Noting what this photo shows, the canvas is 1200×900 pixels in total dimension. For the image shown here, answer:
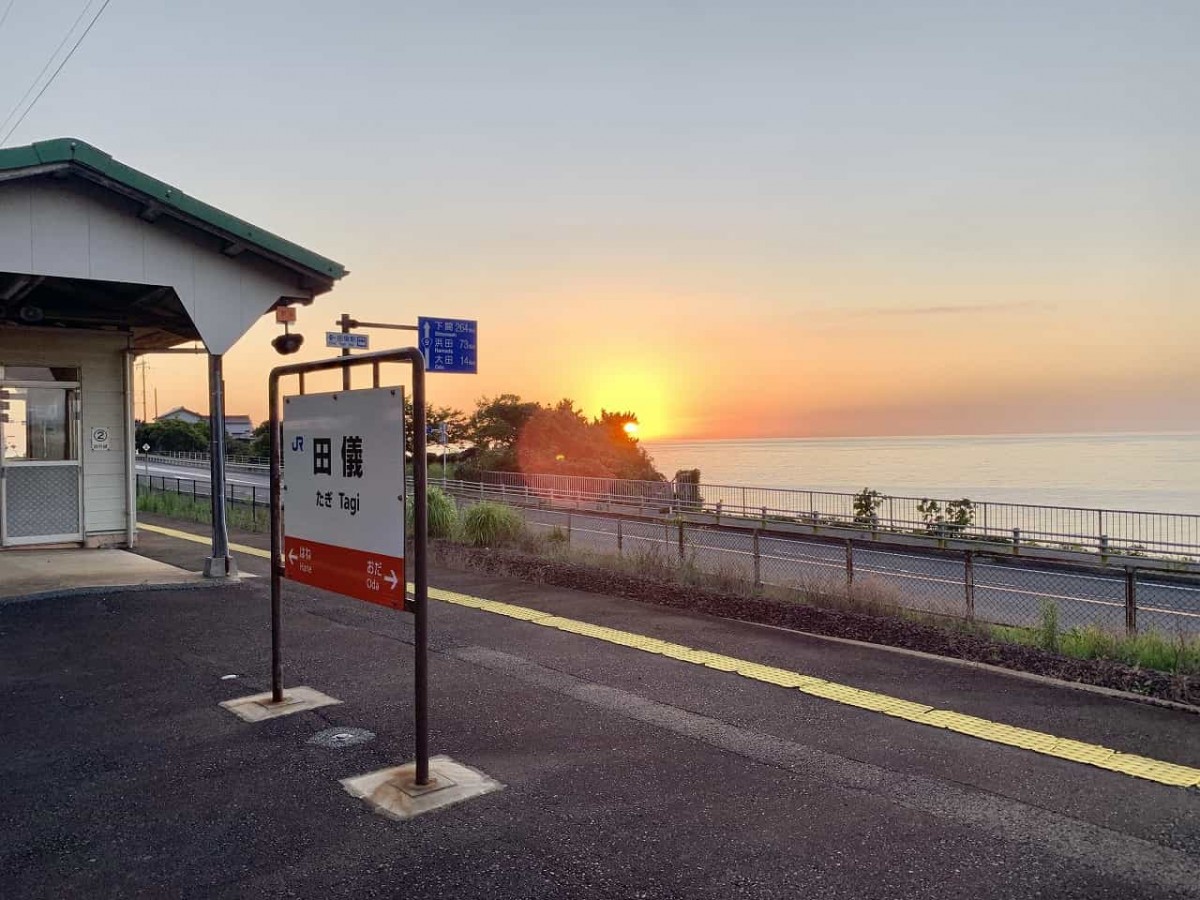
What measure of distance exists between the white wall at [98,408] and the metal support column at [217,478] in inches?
153

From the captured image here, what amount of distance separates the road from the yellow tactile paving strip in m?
3.06

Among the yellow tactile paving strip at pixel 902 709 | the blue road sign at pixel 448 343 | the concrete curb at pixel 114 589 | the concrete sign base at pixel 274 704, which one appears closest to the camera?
the yellow tactile paving strip at pixel 902 709

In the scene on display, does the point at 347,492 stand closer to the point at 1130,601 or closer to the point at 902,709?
the point at 902,709

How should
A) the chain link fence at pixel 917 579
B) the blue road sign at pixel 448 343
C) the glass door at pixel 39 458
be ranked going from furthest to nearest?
the blue road sign at pixel 448 343 < the glass door at pixel 39 458 < the chain link fence at pixel 917 579

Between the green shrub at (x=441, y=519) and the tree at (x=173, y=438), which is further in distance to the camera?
the tree at (x=173, y=438)

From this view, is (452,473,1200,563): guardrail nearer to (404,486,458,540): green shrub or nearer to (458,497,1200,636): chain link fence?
(458,497,1200,636): chain link fence

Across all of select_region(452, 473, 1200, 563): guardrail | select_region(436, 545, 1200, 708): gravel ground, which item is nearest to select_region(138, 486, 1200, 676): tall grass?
select_region(436, 545, 1200, 708): gravel ground

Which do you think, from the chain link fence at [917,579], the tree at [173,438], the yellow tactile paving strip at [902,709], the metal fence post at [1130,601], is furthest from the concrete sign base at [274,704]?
the tree at [173,438]

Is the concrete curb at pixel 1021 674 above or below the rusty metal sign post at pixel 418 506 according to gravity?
below

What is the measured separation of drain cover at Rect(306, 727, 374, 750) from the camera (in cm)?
517

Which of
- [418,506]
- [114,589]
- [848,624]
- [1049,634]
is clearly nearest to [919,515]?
[848,624]

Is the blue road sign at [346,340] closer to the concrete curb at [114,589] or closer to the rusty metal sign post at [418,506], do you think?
the concrete curb at [114,589]

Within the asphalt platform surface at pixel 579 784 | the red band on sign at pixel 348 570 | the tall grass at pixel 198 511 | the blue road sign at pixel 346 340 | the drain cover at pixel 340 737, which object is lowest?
the asphalt platform surface at pixel 579 784

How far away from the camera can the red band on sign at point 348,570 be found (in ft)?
15.2
